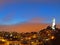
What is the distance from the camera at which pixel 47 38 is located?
43500 mm

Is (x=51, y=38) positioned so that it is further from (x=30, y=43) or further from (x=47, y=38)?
(x=30, y=43)

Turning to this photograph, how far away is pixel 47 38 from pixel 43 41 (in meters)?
1.00

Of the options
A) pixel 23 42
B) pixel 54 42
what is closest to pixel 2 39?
pixel 23 42

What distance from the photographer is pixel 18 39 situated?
46094 millimetres

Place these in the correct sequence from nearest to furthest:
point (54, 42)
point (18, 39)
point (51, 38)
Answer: point (54, 42), point (51, 38), point (18, 39)

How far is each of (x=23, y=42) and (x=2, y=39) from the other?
4090mm

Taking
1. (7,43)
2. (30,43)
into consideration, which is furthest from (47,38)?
(7,43)

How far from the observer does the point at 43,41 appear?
43.5 meters

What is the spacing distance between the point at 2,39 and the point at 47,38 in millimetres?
8903

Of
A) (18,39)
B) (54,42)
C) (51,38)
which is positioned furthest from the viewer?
(18,39)

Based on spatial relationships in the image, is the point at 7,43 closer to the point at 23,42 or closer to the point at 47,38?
the point at 23,42

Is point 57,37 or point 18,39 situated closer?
point 57,37

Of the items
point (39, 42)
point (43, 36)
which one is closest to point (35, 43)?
point (39, 42)

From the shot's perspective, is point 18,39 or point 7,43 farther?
point 18,39
